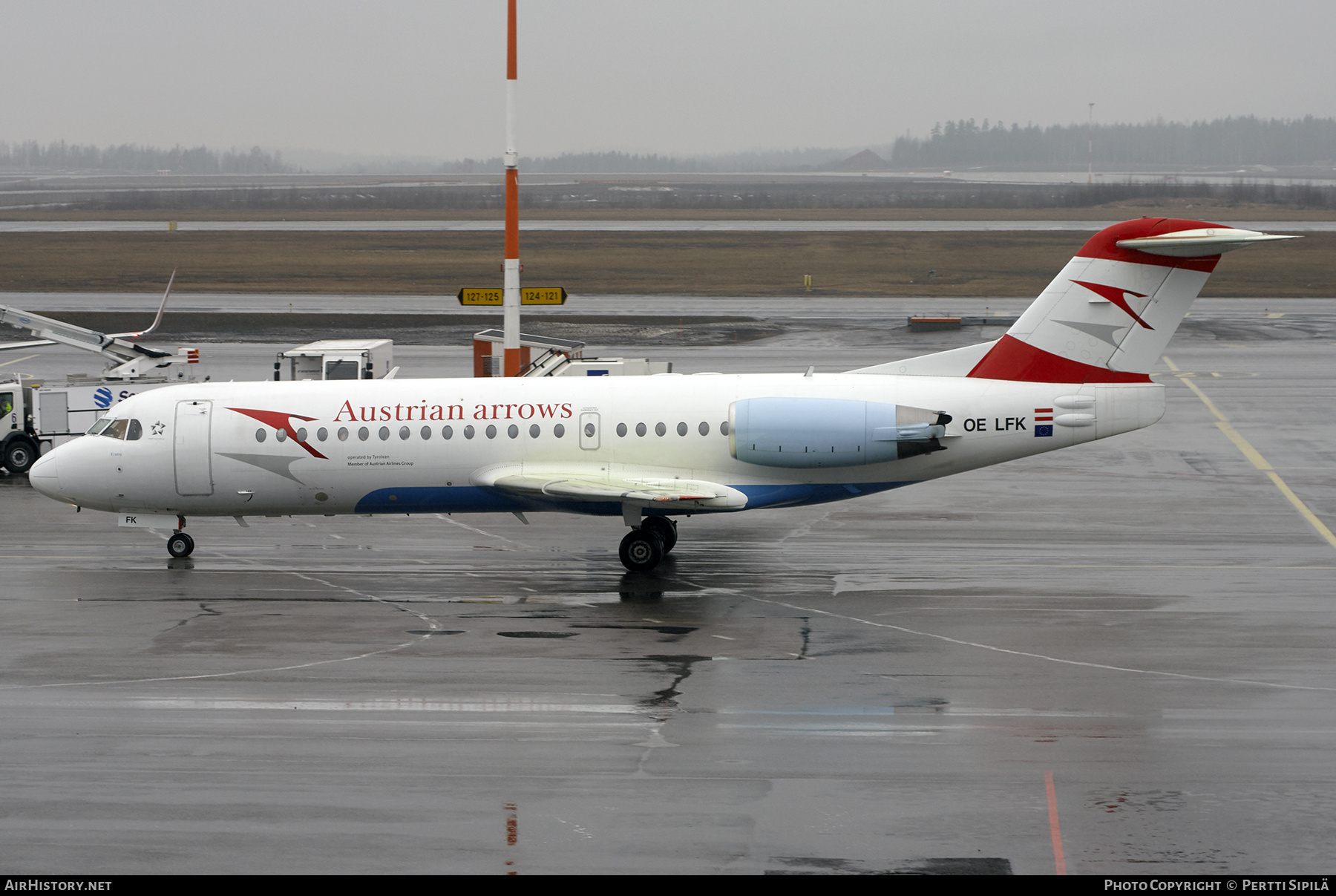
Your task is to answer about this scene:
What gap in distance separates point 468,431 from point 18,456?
15.8m

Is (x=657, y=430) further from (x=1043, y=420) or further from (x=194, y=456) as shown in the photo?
(x=194, y=456)

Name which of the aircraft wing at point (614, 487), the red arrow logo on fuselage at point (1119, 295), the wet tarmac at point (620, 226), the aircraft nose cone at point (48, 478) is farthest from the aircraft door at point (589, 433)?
the wet tarmac at point (620, 226)

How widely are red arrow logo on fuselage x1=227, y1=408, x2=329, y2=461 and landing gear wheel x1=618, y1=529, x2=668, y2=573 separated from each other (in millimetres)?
5823

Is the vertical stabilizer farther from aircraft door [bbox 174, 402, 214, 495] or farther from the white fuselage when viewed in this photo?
aircraft door [bbox 174, 402, 214, 495]

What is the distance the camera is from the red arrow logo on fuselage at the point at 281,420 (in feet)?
78.4

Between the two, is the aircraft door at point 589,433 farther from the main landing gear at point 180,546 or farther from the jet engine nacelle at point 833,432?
the main landing gear at point 180,546

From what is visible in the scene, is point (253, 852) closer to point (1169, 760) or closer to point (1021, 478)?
point (1169, 760)

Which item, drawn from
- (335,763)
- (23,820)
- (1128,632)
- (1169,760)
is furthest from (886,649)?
(23,820)

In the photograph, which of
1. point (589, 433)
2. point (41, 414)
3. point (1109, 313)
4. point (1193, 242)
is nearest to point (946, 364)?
point (1109, 313)

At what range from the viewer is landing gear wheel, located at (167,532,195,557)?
81.5 ft

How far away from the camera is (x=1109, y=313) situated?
75.0 ft

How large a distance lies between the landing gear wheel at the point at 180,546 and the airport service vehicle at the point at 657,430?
0.13ft

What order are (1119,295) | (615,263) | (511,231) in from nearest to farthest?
(1119,295), (511,231), (615,263)

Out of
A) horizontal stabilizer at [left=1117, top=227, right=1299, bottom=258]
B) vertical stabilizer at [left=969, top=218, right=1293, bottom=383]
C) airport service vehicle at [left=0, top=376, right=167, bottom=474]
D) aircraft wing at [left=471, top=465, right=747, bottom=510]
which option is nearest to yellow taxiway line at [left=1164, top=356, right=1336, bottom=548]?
vertical stabilizer at [left=969, top=218, right=1293, bottom=383]
